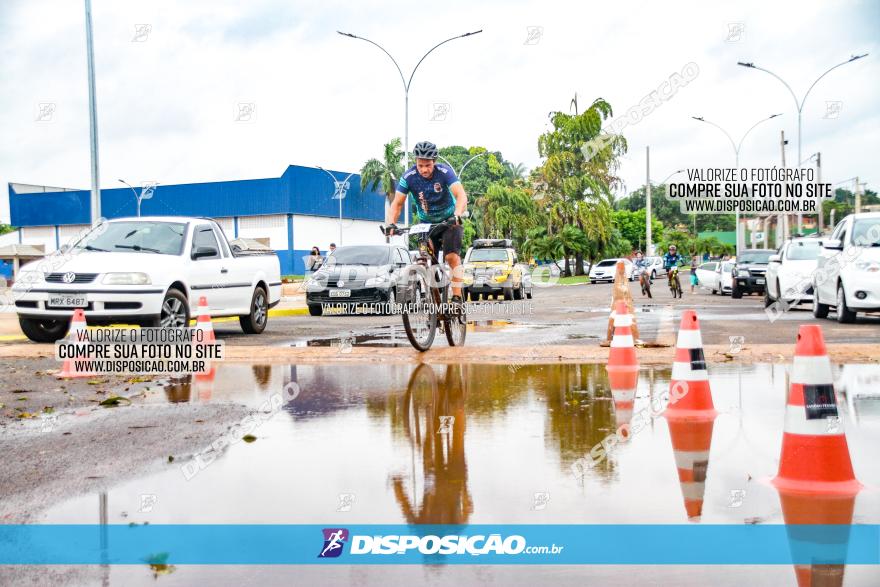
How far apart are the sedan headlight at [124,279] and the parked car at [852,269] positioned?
10.4 m

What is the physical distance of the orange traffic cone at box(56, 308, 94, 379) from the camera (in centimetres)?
960

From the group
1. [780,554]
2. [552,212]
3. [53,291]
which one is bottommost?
[780,554]

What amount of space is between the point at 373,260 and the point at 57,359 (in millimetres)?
10836

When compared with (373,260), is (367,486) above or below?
below

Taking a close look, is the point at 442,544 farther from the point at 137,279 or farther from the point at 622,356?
the point at 137,279

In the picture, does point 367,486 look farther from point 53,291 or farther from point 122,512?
point 53,291

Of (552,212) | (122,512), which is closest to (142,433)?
(122,512)

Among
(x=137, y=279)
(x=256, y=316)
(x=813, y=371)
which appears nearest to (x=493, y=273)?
(x=256, y=316)

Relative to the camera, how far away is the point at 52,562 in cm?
367

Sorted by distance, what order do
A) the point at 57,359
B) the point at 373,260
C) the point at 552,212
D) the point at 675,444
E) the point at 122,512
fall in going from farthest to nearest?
the point at 552,212 → the point at 373,260 → the point at 57,359 → the point at 675,444 → the point at 122,512

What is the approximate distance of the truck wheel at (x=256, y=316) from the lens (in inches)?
599

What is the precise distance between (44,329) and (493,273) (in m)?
18.6

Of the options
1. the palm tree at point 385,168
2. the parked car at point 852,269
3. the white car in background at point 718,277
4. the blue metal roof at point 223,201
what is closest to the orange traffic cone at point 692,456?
the parked car at point 852,269

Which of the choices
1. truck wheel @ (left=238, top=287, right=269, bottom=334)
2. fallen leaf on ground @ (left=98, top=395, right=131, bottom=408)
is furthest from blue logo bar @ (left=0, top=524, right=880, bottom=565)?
truck wheel @ (left=238, top=287, right=269, bottom=334)
